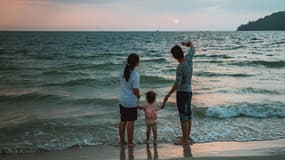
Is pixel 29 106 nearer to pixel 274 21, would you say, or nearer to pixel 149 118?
pixel 149 118

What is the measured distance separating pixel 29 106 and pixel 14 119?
2.11 meters

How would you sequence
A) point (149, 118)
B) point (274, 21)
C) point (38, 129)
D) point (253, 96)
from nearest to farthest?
point (149, 118)
point (38, 129)
point (253, 96)
point (274, 21)

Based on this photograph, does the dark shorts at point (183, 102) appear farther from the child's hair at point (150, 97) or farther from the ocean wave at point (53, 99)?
the ocean wave at point (53, 99)

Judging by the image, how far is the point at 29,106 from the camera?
12844 millimetres

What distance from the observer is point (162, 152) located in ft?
24.2

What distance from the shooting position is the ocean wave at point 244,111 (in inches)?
443

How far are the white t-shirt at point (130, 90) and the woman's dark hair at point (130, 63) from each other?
7cm

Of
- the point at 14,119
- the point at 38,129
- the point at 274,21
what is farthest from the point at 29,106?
the point at 274,21

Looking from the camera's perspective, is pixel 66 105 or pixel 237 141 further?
pixel 66 105

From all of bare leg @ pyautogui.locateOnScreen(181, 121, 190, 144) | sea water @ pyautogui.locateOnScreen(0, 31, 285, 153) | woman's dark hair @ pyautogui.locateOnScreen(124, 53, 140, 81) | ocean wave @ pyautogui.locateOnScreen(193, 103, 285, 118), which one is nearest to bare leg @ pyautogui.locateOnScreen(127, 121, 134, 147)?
sea water @ pyautogui.locateOnScreen(0, 31, 285, 153)

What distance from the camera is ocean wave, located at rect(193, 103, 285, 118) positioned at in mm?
11242

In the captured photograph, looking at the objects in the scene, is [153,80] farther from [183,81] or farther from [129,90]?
[129,90]

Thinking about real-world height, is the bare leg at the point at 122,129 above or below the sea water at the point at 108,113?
above

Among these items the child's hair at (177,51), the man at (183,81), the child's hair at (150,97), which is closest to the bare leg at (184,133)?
the man at (183,81)
